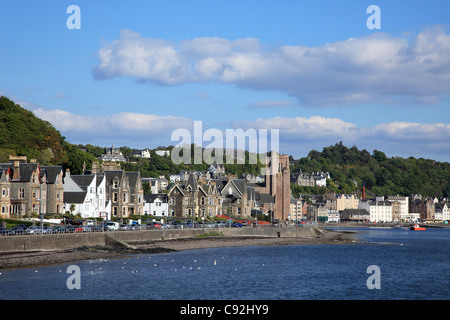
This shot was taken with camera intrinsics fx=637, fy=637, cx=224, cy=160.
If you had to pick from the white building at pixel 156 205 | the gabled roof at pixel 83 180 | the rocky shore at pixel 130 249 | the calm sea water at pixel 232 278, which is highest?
the gabled roof at pixel 83 180

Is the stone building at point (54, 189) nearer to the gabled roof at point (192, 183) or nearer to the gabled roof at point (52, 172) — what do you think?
the gabled roof at point (52, 172)

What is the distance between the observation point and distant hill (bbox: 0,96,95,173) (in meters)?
134

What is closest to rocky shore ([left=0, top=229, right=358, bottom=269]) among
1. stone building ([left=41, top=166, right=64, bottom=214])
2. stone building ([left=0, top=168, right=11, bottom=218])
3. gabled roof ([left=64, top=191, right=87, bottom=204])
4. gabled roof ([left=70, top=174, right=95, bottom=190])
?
gabled roof ([left=64, top=191, right=87, bottom=204])

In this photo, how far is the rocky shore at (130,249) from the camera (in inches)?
2574

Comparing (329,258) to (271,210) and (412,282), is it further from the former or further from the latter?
(271,210)

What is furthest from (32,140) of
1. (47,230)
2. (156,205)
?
(47,230)

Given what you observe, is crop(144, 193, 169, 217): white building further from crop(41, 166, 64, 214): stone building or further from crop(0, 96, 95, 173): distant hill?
crop(41, 166, 64, 214): stone building

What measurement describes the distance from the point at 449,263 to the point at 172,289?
161 feet

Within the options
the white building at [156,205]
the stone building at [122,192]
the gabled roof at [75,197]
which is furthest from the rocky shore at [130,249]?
the white building at [156,205]

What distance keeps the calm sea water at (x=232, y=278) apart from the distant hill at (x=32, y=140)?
55.2m

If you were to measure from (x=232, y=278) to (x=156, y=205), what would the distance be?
251 feet

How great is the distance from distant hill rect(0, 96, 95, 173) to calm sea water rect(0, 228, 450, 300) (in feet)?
181

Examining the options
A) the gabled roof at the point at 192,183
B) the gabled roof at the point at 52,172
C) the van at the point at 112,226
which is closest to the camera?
the van at the point at 112,226
